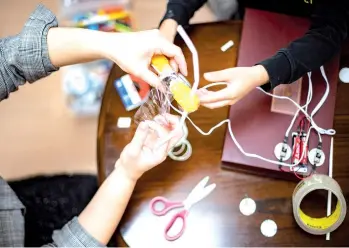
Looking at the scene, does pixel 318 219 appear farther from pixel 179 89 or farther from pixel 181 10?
pixel 181 10

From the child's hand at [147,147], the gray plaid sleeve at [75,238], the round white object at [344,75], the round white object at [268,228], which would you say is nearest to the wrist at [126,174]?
the child's hand at [147,147]

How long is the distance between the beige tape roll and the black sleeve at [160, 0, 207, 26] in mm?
360

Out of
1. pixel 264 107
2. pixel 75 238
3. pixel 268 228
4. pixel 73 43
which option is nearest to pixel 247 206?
pixel 268 228

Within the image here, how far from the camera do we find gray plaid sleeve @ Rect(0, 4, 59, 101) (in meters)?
0.77

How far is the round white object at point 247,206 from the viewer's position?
80 cm

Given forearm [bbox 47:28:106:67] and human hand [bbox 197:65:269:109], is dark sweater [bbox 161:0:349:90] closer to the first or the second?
human hand [bbox 197:65:269:109]

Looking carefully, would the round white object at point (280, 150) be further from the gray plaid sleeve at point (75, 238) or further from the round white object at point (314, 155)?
the gray plaid sleeve at point (75, 238)

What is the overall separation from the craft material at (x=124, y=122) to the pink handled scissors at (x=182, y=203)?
0.14 m

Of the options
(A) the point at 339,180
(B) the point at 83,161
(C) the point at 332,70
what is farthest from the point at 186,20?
(B) the point at 83,161

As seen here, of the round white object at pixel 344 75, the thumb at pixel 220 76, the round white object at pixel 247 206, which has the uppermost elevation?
the thumb at pixel 220 76

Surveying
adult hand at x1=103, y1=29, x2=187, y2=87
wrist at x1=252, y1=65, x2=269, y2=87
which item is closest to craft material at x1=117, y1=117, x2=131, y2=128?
adult hand at x1=103, y1=29, x2=187, y2=87

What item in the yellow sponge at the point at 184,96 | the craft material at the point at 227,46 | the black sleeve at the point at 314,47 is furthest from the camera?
the craft material at the point at 227,46

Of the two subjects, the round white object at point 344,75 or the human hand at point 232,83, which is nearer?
the human hand at point 232,83

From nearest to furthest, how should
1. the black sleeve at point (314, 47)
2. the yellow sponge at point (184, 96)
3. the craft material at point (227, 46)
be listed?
the yellow sponge at point (184, 96) < the black sleeve at point (314, 47) < the craft material at point (227, 46)
